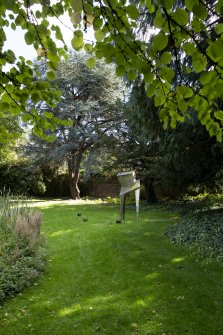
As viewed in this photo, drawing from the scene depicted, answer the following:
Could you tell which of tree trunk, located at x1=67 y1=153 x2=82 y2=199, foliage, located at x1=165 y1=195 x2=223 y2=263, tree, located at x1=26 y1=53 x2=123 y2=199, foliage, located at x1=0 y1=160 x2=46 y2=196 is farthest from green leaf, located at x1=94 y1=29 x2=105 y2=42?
foliage, located at x1=0 y1=160 x2=46 y2=196

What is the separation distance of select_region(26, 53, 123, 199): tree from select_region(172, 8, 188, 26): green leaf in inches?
568

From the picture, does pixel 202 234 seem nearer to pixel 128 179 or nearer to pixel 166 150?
pixel 128 179

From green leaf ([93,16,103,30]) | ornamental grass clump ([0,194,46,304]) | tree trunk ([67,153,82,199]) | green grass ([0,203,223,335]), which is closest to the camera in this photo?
green leaf ([93,16,103,30])

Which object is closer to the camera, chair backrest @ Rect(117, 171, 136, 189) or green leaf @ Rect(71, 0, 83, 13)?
green leaf @ Rect(71, 0, 83, 13)

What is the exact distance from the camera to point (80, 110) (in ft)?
53.7

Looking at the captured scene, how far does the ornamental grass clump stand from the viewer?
4801mm

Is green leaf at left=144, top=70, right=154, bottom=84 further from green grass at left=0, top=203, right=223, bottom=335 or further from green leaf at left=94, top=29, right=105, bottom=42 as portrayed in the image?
green grass at left=0, top=203, right=223, bottom=335

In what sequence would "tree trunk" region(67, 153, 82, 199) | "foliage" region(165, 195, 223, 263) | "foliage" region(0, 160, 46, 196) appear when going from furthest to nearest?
"foliage" region(0, 160, 46, 196) < "tree trunk" region(67, 153, 82, 199) < "foliage" region(165, 195, 223, 263)

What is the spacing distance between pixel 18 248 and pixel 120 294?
6.87ft

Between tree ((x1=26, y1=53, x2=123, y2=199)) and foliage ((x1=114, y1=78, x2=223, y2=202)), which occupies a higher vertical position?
tree ((x1=26, y1=53, x2=123, y2=199))

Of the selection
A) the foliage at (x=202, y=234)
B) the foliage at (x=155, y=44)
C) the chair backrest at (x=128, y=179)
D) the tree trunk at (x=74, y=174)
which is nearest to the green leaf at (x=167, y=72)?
the foliage at (x=155, y=44)

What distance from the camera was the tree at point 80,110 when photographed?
16406 mm

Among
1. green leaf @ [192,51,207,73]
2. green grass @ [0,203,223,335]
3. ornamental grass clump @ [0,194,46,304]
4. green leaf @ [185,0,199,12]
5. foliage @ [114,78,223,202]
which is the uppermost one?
foliage @ [114,78,223,202]

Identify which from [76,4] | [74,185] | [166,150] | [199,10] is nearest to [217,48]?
[199,10]
